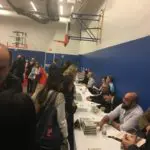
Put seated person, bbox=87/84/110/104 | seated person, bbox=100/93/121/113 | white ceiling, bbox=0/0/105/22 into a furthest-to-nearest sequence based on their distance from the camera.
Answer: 1. white ceiling, bbox=0/0/105/22
2. seated person, bbox=87/84/110/104
3. seated person, bbox=100/93/121/113

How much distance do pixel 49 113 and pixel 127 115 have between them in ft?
5.43

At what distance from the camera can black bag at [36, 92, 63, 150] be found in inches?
110

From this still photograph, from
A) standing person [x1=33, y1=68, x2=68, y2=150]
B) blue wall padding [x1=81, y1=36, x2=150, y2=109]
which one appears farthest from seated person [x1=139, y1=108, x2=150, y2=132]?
standing person [x1=33, y1=68, x2=68, y2=150]

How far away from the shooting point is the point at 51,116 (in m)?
2.86

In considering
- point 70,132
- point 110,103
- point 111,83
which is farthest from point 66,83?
point 111,83

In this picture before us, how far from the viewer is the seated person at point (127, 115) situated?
3.83m

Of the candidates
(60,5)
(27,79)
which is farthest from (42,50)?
(27,79)

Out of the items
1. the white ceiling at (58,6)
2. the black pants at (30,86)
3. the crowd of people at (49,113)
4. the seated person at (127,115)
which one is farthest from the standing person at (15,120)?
the black pants at (30,86)

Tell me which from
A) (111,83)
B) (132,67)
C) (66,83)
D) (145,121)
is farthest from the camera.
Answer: (111,83)

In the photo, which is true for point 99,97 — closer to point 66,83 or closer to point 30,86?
point 66,83

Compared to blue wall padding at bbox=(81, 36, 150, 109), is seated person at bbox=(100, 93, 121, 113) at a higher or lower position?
lower

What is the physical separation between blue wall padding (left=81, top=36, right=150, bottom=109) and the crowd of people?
12.2 inches

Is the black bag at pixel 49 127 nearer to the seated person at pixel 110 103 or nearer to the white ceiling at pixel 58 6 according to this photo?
the seated person at pixel 110 103

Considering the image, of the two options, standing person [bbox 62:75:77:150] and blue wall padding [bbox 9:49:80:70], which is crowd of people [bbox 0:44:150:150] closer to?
standing person [bbox 62:75:77:150]
